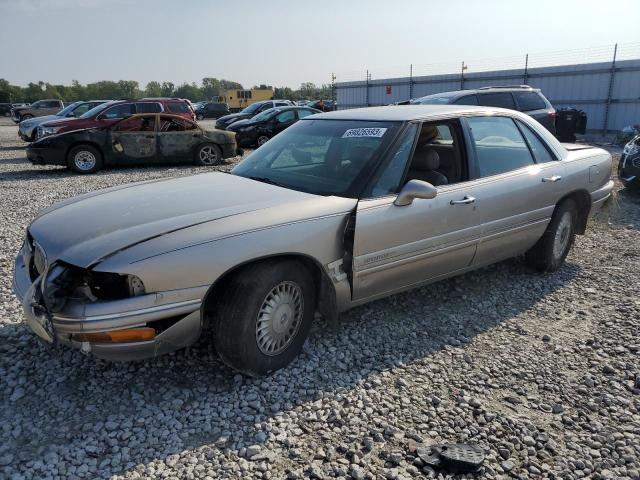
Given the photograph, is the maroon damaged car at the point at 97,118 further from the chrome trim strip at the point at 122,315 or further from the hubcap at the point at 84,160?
the chrome trim strip at the point at 122,315

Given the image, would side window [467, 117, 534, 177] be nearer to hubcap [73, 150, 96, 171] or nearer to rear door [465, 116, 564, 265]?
rear door [465, 116, 564, 265]

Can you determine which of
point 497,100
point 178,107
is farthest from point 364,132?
point 178,107

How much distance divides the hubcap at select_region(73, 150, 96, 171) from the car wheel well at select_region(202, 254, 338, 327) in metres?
9.91

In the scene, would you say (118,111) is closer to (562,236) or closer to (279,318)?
(562,236)

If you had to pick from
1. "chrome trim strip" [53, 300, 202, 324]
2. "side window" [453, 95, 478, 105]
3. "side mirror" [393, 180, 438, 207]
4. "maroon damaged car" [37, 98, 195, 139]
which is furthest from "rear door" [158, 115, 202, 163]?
"chrome trim strip" [53, 300, 202, 324]

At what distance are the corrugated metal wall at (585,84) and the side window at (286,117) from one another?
9.90 metres

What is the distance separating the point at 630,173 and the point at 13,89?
78.9m

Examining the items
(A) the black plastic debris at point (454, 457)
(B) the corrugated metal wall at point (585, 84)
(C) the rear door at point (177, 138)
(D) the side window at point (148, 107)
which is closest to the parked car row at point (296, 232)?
(A) the black plastic debris at point (454, 457)

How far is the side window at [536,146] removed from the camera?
185 inches

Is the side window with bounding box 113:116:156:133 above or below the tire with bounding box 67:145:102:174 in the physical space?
above

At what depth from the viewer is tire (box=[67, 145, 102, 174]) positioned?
37.6ft

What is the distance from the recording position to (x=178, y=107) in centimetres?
1691

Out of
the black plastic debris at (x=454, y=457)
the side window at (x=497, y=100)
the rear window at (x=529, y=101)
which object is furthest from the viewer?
the rear window at (x=529, y=101)

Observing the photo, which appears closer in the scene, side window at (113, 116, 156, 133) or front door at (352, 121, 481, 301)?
front door at (352, 121, 481, 301)
